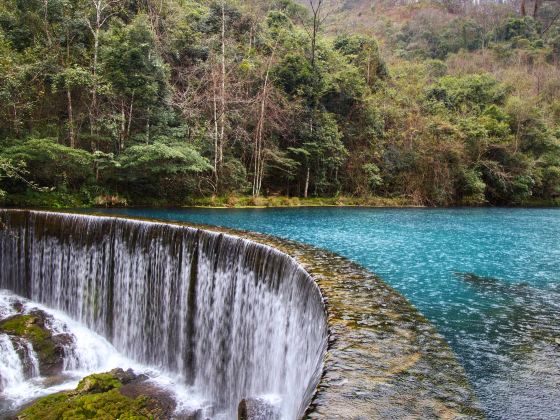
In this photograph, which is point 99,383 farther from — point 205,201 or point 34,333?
point 205,201

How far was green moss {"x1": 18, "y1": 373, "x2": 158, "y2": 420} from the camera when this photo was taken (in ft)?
18.0

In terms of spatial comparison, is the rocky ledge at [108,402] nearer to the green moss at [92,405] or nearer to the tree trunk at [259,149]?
the green moss at [92,405]

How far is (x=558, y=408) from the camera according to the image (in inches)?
130

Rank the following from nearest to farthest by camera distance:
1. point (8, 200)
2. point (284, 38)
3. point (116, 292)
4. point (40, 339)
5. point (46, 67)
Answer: point (40, 339) < point (116, 292) < point (8, 200) < point (46, 67) < point (284, 38)

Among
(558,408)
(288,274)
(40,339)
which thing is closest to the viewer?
(558,408)

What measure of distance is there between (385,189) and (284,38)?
10.8m

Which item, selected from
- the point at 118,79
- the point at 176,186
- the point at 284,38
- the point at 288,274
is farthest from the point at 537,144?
the point at 288,274

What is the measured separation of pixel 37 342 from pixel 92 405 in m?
3.01

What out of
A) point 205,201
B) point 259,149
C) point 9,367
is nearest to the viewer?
point 9,367

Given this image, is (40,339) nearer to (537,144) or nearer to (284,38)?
(284,38)

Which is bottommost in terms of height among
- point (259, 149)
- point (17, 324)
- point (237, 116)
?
point (17, 324)

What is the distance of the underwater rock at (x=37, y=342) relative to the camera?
755cm

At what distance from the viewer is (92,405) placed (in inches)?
220

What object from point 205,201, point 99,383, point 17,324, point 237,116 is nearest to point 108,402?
point 99,383
